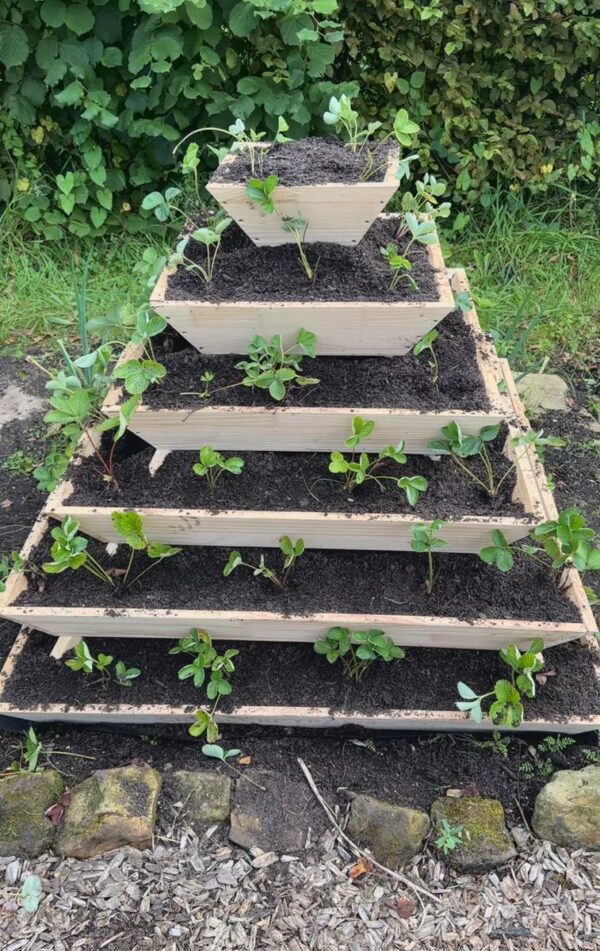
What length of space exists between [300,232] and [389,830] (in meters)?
1.78

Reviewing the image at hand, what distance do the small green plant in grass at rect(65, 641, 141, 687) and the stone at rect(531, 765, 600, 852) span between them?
1.33 m

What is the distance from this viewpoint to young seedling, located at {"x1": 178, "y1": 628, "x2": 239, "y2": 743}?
2.11m

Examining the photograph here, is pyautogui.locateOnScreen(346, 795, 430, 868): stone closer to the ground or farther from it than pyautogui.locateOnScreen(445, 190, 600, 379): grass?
closer to the ground

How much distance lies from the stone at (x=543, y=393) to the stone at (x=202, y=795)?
2.45 meters

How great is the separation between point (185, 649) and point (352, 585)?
0.56m

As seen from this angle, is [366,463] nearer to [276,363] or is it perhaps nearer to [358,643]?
[276,363]

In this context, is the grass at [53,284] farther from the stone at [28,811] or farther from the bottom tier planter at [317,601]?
the stone at [28,811]

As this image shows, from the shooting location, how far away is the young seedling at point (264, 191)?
5.68 feet

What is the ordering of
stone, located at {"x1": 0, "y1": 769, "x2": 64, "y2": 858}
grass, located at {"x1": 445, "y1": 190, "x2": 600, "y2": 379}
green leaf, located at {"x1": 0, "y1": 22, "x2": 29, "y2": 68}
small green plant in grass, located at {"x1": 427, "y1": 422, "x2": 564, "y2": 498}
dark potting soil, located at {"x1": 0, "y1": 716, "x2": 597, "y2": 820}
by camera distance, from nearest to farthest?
1. small green plant in grass, located at {"x1": 427, "y1": 422, "x2": 564, "y2": 498}
2. stone, located at {"x1": 0, "y1": 769, "x2": 64, "y2": 858}
3. dark potting soil, located at {"x1": 0, "y1": 716, "x2": 597, "y2": 820}
4. green leaf, located at {"x1": 0, "y1": 22, "x2": 29, "y2": 68}
5. grass, located at {"x1": 445, "y1": 190, "x2": 600, "y2": 379}

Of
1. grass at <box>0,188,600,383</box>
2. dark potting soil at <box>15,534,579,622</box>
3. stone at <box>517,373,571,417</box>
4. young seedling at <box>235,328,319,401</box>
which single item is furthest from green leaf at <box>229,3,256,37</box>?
dark potting soil at <box>15,534,579,622</box>

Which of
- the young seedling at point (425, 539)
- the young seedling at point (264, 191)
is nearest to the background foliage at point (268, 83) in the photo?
the young seedling at point (264, 191)

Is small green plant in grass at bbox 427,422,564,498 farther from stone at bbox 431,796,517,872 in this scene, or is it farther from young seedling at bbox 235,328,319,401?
stone at bbox 431,796,517,872

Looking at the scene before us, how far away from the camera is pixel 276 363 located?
79.2 inches

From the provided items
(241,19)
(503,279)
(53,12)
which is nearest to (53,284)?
(53,12)
